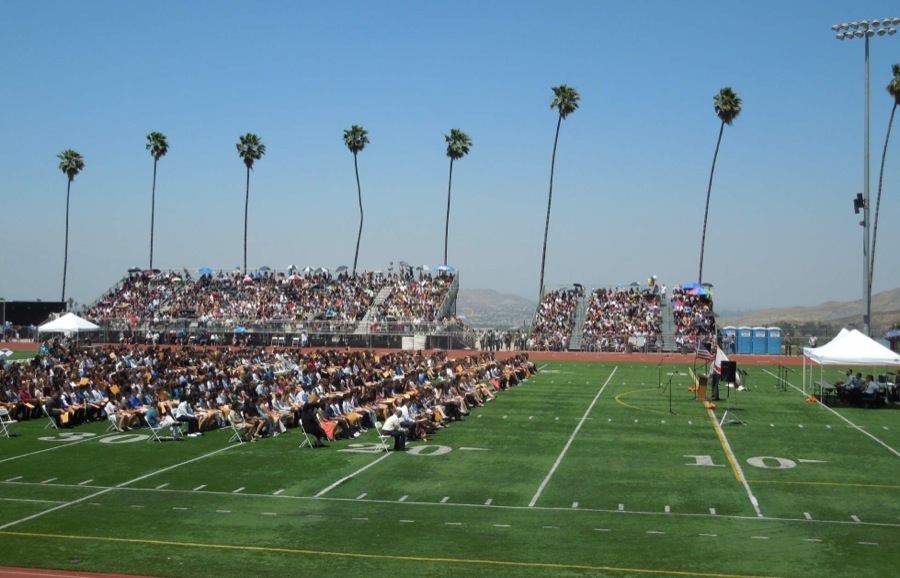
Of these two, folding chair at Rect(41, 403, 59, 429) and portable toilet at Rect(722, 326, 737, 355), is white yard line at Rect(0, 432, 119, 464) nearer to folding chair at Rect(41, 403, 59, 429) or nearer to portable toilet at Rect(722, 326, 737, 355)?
folding chair at Rect(41, 403, 59, 429)

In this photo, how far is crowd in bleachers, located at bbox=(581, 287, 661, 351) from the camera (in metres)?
62.2

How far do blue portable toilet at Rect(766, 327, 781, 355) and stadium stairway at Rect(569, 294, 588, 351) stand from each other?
12.1 metres

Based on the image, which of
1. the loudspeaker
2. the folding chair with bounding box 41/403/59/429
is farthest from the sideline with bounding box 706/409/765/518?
the folding chair with bounding box 41/403/59/429

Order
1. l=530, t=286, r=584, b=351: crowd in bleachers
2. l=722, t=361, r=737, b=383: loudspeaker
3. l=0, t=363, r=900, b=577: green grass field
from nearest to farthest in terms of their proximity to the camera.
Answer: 1. l=0, t=363, r=900, b=577: green grass field
2. l=722, t=361, r=737, b=383: loudspeaker
3. l=530, t=286, r=584, b=351: crowd in bleachers

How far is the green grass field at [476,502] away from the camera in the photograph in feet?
45.2

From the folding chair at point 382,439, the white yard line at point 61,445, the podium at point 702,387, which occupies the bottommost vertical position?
the white yard line at point 61,445

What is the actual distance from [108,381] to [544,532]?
2019 cm

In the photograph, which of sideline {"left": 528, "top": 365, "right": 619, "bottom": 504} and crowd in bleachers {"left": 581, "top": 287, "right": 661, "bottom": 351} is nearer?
sideline {"left": 528, "top": 365, "right": 619, "bottom": 504}

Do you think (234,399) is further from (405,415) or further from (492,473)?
(492,473)

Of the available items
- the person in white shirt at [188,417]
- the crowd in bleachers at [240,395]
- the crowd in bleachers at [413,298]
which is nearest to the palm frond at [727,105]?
the crowd in bleachers at [413,298]

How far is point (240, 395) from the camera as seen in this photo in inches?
1150

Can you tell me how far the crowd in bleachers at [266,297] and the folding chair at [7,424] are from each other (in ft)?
129

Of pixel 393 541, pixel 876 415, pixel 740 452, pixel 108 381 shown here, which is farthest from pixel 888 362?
pixel 108 381

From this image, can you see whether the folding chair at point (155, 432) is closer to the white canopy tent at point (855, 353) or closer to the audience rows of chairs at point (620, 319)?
the white canopy tent at point (855, 353)
